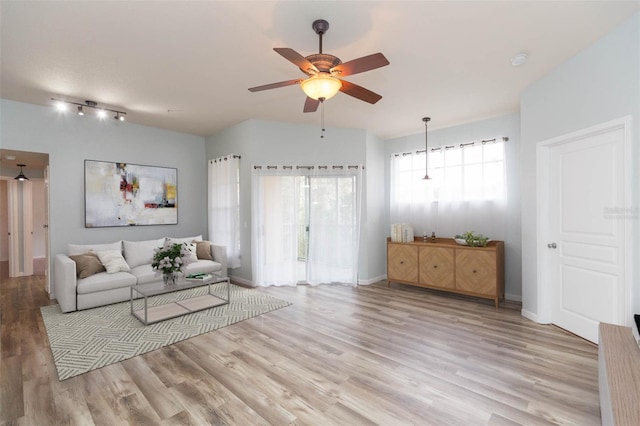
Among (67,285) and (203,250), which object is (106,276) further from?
(203,250)

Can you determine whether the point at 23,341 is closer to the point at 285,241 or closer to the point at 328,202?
the point at 285,241

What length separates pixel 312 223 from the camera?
5.36 m

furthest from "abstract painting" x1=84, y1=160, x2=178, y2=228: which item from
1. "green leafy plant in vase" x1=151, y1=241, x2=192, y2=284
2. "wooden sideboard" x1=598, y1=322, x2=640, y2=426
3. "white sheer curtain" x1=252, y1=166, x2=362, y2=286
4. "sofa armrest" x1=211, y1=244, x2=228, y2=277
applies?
"wooden sideboard" x1=598, y1=322, x2=640, y2=426

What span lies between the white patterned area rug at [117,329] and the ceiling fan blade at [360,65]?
299 centimetres

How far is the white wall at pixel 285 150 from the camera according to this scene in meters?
5.20

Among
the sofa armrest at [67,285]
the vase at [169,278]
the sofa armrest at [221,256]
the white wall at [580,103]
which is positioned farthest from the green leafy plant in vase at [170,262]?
the white wall at [580,103]

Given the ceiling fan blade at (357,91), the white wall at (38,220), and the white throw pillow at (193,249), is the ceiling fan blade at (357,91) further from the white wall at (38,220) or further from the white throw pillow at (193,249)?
the white wall at (38,220)

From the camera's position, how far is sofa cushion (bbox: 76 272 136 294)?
3973mm

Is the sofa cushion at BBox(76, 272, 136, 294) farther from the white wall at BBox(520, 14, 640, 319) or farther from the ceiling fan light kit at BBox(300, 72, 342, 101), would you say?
the white wall at BBox(520, 14, 640, 319)

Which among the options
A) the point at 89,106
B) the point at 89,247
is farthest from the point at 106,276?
the point at 89,106

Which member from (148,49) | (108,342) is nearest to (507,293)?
(108,342)

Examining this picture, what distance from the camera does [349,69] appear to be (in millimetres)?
2287

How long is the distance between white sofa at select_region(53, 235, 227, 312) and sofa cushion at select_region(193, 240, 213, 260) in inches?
3.1

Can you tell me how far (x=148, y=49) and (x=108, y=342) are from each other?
294 centimetres
